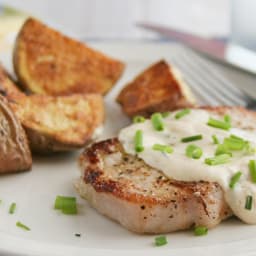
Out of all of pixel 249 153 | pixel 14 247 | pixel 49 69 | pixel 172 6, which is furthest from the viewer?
pixel 172 6

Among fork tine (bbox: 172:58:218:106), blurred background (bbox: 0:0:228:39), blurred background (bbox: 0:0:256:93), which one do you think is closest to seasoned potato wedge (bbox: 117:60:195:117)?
fork tine (bbox: 172:58:218:106)

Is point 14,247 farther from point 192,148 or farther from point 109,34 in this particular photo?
point 109,34

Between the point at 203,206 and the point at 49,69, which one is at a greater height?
the point at 49,69

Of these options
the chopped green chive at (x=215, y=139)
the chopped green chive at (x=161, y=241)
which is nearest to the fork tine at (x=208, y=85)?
the chopped green chive at (x=215, y=139)

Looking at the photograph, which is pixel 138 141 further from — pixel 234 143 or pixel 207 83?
pixel 207 83

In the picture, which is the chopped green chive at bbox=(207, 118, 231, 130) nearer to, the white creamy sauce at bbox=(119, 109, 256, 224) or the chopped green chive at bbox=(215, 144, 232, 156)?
the white creamy sauce at bbox=(119, 109, 256, 224)

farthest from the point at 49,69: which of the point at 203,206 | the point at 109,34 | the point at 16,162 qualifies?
the point at 109,34
